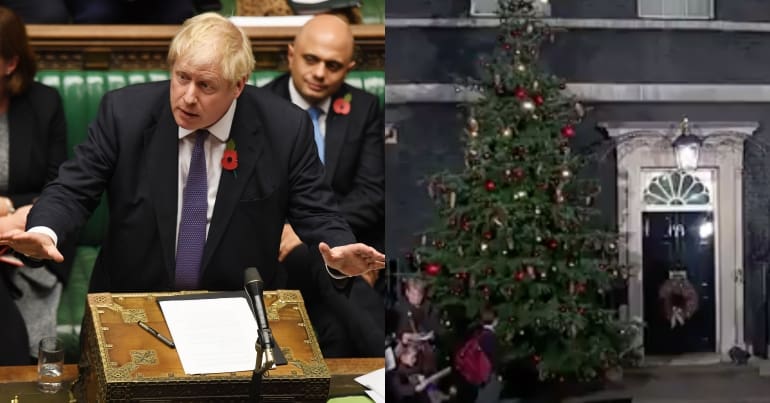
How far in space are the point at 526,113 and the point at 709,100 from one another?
0.97m

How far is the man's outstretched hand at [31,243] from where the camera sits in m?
4.26

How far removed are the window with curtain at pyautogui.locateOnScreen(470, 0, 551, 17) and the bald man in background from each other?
0.98m

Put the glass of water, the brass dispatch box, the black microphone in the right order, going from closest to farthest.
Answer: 1. the black microphone
2. the brass dispatch box
3. the glass of water

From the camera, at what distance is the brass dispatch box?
146 inches

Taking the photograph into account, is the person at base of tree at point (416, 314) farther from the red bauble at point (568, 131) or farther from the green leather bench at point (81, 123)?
the green leather bench at point (81, 123)

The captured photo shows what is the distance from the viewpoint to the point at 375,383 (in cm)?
452

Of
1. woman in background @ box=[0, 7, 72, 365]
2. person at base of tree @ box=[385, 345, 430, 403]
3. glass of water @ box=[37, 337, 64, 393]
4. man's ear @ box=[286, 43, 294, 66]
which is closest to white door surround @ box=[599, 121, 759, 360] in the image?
person at base of tree @ box=[385, 345, 430, 403]

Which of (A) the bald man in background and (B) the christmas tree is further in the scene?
(B) the christmas tree

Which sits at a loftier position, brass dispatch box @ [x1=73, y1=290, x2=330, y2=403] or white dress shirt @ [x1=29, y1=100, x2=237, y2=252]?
white dress shirt @ [x1=29, y1=100, x2=237, y2=252]

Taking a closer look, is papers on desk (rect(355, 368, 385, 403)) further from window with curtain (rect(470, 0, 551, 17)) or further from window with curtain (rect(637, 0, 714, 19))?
window with curtain (rect(637, 0, 714, 19))

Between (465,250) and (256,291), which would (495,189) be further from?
(256,291)

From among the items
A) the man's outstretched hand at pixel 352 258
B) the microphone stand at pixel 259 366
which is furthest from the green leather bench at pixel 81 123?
the microphone stand at pixel 259 366

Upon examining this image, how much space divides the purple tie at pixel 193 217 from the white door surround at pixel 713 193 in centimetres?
211

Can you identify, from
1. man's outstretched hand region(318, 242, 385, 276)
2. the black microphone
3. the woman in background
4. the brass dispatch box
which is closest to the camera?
the black microphone
